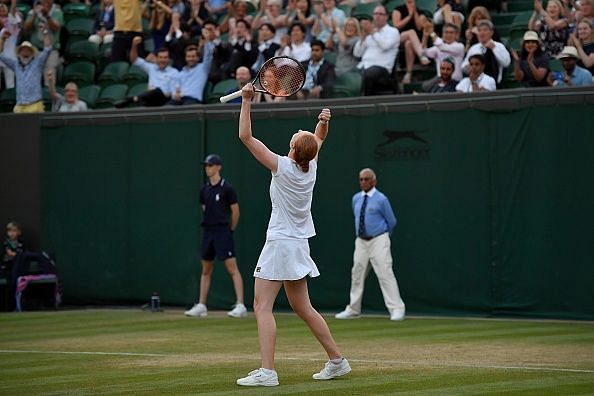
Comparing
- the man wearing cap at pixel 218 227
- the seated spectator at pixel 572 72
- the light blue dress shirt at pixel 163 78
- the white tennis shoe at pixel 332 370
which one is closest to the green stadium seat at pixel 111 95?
the light blue dress shirt at pixel 163 78

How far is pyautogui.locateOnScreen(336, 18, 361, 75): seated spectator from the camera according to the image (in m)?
19.7

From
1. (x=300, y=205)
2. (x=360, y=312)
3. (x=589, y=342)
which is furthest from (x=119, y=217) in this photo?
(x=300, y=205)

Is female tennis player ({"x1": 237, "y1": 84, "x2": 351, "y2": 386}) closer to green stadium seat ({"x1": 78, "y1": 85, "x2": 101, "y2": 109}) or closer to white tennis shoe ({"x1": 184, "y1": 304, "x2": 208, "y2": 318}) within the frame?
white tennis shoe ({"x1": 184, "y1": 304, "x2": 208, "y2": 318})

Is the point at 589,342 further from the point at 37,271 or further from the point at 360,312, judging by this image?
the point at 37,271

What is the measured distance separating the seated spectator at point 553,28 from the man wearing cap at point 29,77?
9.02 meters

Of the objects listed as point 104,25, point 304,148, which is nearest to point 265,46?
point 104,25

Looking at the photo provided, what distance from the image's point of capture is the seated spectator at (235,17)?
69.7 feet

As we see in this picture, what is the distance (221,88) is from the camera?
67.2 ft

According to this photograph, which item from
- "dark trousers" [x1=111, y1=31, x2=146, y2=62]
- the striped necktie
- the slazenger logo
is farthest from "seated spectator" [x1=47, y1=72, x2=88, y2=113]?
the striped necktie

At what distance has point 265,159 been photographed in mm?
9562

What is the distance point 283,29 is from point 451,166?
5.13m

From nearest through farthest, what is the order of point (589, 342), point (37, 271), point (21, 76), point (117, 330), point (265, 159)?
1. point (265, 159)
2. point (589, 342)
3. point (117, 330)
4. point (37, 271)
5. point (21, 76)

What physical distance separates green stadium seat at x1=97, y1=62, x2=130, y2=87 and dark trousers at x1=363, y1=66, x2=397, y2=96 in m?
5.58

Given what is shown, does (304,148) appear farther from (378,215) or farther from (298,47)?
(298,47)
